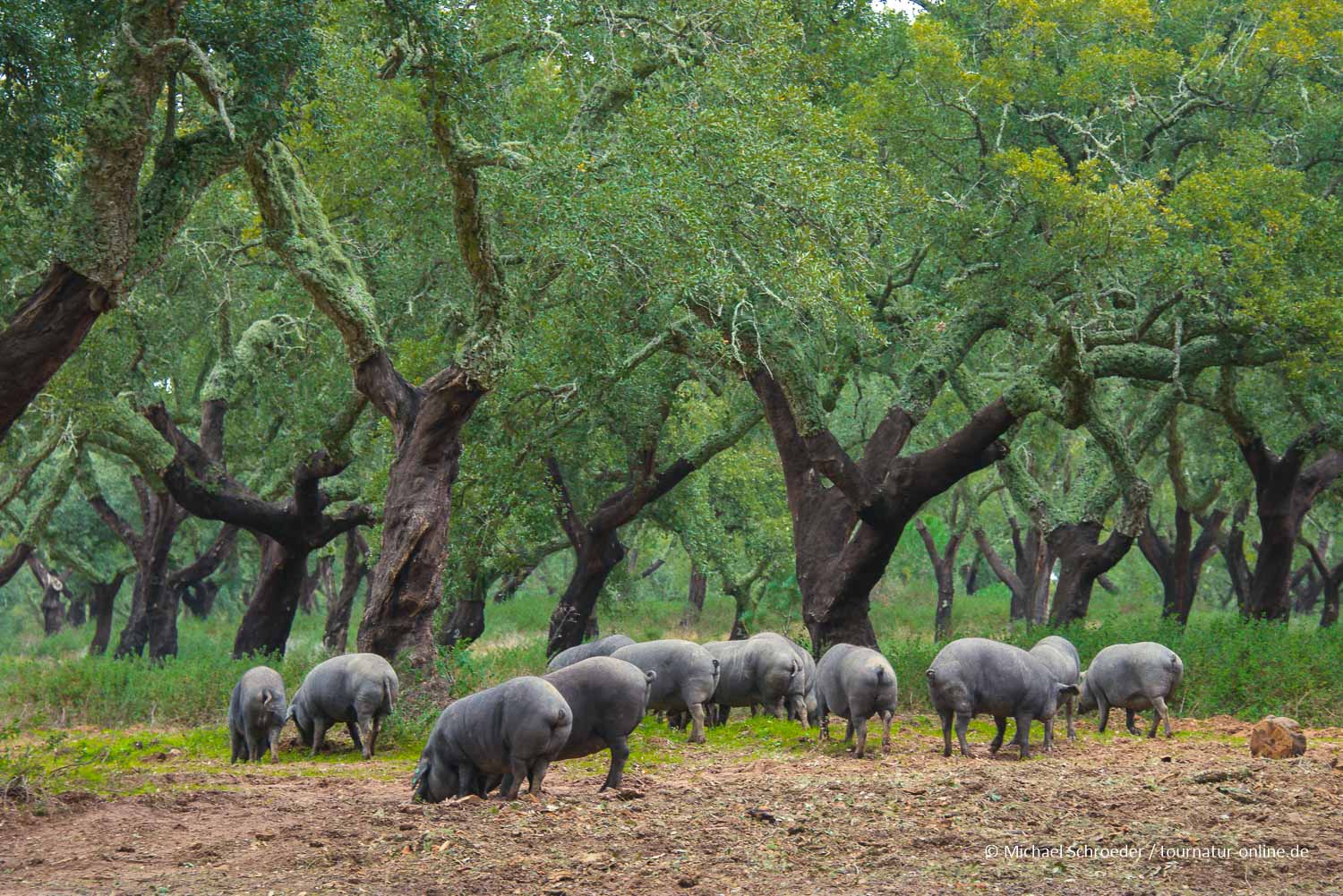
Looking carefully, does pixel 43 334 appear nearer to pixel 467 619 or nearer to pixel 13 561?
pixel 467 619

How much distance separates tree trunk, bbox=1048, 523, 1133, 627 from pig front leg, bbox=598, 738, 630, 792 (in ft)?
35.7

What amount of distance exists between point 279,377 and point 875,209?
11.5 m

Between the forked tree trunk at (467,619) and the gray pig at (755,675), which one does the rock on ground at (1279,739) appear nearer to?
the gray pig at (755,675)

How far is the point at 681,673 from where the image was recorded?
41.4 ft

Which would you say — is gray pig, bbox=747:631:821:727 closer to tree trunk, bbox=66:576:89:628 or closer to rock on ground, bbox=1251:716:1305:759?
rock on ground, bbox=1251:716:1305:759

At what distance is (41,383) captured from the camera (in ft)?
29.5

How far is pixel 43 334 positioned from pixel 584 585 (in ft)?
44.1

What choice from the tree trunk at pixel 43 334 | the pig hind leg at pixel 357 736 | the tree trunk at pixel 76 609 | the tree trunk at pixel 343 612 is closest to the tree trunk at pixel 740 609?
the tree trunk at pixel 343 612

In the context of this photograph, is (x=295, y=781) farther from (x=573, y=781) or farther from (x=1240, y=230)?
(x=1240, y=230)

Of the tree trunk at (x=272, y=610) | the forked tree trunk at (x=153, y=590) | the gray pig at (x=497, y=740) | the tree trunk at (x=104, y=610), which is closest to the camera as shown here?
the gray pig at (x=497, y=740)

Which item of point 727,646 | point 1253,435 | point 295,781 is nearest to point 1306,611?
point 1253,435

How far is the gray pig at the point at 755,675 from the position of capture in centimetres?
1320

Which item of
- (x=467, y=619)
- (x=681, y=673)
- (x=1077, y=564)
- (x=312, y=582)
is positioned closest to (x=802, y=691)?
(x=681, y=673)

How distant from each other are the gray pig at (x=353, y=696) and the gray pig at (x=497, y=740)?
2.97 meters
